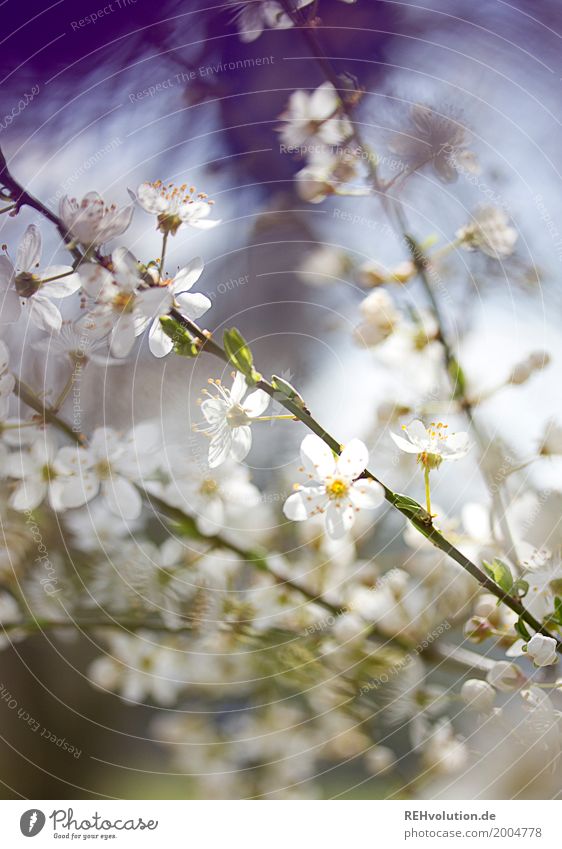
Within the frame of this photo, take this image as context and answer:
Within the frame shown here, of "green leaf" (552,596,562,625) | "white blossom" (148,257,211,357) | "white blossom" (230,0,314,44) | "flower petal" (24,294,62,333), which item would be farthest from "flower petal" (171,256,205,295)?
"green leaf" (552,596,562,625)

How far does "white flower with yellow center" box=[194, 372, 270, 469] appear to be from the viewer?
1.41 feet

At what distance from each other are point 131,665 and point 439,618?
0.24m

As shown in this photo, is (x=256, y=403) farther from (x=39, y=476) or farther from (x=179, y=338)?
(x=39, y=476)

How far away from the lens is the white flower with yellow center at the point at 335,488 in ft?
1.39

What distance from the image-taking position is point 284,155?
521 mm

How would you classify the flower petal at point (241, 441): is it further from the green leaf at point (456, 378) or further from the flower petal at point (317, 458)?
the green leaf at point (456, 378)

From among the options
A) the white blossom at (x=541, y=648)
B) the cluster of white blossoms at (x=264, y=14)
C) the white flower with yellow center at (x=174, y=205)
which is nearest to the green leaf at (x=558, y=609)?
the white blossom at (x=541, y=648)

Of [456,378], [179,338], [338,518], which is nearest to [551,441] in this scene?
[456,378]

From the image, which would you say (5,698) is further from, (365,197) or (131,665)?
(365,197)

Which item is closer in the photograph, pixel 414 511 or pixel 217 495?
pixel 414 511

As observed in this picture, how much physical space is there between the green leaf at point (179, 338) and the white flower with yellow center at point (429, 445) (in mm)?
137

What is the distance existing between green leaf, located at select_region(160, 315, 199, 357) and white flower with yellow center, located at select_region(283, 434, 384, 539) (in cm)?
9

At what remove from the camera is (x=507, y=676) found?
467 mm

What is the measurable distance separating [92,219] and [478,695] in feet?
1.45
